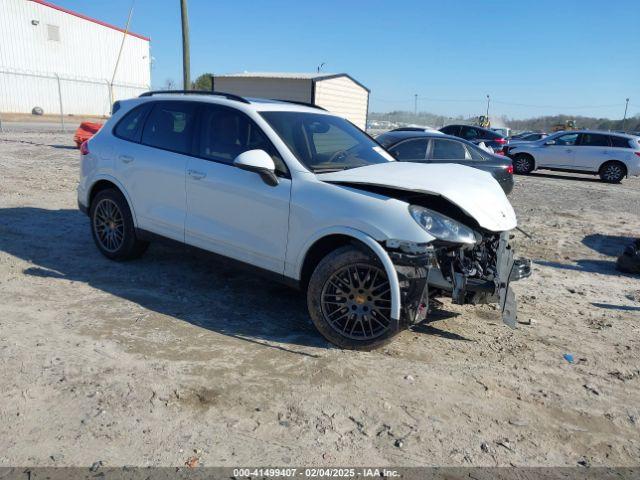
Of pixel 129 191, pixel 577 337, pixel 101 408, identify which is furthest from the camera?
pixel 129 191

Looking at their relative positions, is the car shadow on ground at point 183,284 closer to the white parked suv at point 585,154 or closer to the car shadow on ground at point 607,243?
the car shadow on ground at point 607,243

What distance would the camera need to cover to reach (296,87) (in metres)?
22.8

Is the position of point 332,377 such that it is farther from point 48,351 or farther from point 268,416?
point 48,351

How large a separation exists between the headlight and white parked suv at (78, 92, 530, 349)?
1 cm

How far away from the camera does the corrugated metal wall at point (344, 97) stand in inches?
923

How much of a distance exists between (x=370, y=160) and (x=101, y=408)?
3124 millimetres

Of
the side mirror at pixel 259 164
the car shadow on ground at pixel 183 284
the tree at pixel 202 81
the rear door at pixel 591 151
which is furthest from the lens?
the tree at pixel 202 81

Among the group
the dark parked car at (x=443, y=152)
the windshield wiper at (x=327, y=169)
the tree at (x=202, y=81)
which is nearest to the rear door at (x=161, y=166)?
the windshield wiper at (x=327, y=169)

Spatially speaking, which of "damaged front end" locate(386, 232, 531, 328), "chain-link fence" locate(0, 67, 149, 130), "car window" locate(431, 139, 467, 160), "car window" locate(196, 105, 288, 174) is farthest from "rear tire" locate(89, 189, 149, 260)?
"chain-link fence" locate(0, 67, 149, 130)

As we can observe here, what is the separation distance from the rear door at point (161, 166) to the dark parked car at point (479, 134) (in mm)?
15921

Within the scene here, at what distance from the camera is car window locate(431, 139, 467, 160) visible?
9992 millimetres

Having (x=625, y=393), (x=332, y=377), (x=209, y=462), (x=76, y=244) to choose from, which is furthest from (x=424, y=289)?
(x=76, y=244)

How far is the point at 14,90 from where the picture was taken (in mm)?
34656

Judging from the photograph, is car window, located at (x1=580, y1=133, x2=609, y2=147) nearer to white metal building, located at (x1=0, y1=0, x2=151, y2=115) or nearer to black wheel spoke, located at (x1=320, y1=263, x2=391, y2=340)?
black wheel spoke, located at (x1=320, y1=263, x2=391, y2=340)
